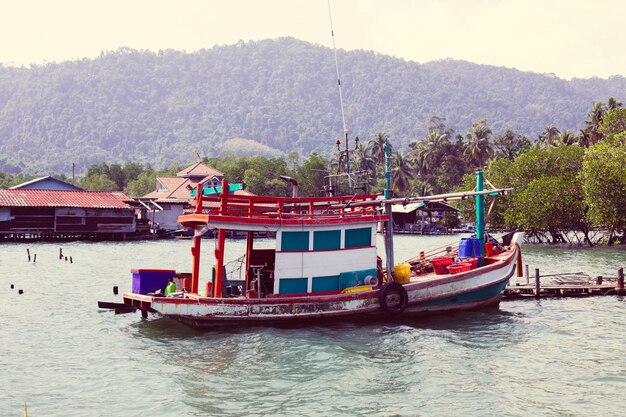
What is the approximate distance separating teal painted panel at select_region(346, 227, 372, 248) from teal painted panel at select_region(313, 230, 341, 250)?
13.2 inches

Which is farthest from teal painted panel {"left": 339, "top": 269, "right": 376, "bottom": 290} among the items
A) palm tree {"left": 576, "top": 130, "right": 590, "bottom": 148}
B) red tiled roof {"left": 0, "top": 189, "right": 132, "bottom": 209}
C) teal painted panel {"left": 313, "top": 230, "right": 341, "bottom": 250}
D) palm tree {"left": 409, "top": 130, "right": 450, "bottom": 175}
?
palm tree {"left": 409, "top": 130, "right": 450, "bottom": 175}

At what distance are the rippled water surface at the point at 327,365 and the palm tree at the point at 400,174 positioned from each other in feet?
224

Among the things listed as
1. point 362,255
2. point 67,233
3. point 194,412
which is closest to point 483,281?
point 362,255

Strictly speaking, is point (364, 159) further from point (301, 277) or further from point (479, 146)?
point (301, 277)

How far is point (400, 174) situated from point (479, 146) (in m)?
12.0

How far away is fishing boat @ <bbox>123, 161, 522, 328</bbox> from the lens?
18203 mm

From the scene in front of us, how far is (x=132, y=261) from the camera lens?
143 ft

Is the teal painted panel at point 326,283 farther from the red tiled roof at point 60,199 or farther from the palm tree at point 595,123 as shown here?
the palm tree at point 595,123

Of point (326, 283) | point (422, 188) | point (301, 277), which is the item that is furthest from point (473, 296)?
point (422, 188)

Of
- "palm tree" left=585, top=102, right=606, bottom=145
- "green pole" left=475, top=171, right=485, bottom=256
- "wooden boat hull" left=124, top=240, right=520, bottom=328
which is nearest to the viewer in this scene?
"wooden boat hull" left=124, top=240, right=520, bottom=328

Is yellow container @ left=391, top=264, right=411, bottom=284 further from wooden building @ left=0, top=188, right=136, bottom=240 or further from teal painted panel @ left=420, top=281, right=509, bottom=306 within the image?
wooden building @ left=0, top=188, right=136, bottom=240

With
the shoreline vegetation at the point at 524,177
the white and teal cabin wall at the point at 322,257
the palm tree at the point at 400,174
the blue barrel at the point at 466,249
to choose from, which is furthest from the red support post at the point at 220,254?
the palm tree at the point at 400,174

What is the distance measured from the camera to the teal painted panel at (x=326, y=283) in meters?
19.1

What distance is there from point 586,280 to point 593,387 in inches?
535
